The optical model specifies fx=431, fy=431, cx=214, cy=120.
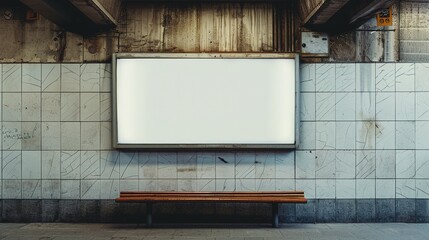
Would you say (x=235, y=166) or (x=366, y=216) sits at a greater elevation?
(x=235, y=166)

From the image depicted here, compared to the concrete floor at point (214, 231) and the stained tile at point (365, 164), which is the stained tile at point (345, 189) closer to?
the stained tile at point (365, 164)

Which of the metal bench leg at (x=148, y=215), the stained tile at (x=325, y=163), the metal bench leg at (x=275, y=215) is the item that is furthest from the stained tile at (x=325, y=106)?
the metal bench leg at (x=148, y=215)

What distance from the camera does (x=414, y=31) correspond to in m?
6.74

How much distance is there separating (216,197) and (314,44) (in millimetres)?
2802

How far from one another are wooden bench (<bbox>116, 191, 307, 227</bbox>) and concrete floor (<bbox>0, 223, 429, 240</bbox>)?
364 mm

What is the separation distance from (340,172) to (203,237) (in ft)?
7.87

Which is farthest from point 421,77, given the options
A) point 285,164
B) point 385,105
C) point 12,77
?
point 12,77

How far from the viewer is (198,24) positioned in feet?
22.1

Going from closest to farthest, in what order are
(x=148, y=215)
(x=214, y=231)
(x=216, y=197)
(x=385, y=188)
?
(x=214, y=231), (x=216, y=197), (x=148, y=215), (x=385, y=188)

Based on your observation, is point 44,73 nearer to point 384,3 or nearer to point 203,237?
point 203,237

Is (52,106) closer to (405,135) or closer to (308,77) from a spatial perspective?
(308,77)

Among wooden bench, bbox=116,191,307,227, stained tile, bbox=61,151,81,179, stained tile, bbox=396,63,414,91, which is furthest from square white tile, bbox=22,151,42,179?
stained tile, bbox=396,63,414,91

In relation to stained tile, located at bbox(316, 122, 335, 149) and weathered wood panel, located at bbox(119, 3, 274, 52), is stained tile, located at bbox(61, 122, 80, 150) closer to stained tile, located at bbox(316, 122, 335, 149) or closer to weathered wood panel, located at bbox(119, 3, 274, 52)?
weathered wood panel, located at bbox(119, 3, 274, 52)

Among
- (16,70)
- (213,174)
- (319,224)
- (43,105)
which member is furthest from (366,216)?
(16,70)
